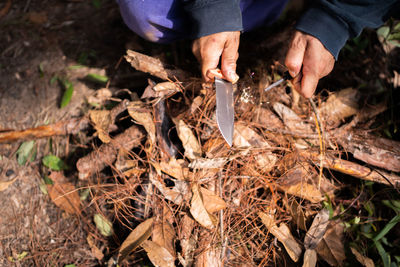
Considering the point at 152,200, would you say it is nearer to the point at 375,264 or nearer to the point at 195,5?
the point at 195,5

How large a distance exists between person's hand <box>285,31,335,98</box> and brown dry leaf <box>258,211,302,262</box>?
2.39ft

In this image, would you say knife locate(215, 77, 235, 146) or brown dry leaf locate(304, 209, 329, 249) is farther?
brown dry leaf locate(304, 209, 329, 249)

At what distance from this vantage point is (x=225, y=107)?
4.22ft

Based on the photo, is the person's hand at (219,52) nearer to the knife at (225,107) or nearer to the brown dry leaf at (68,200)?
the knife at (225,107)

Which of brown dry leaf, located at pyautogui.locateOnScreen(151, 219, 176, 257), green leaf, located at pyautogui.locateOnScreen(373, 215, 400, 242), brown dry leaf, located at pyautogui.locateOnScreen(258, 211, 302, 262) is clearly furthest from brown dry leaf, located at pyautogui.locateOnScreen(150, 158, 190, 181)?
green leaf, located at pyautogui.locateOnScreen(373, 215, 400, 242)

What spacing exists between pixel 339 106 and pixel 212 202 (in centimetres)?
106

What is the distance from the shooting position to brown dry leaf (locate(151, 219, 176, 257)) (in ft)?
4.65

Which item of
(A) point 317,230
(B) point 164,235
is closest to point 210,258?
(B) point 164,235

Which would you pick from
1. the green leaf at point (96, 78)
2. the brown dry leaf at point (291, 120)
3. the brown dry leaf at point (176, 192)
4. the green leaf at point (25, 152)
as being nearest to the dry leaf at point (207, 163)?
the brown dry leaf at point (176, 192)

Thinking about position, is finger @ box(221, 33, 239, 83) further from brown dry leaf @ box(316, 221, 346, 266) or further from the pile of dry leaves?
brown dry leaf @ box(316, 221, 346, 266)

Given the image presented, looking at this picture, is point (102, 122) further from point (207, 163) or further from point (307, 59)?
point (307, 59)

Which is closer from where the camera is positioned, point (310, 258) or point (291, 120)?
point (310, 258)

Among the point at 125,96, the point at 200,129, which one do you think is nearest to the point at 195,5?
the point at 200,129

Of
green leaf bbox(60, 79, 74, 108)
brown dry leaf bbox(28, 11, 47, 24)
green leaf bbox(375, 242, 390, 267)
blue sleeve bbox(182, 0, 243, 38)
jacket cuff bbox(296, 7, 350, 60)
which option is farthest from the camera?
brown dry leaf bbox(28, 11, 47, 24)
